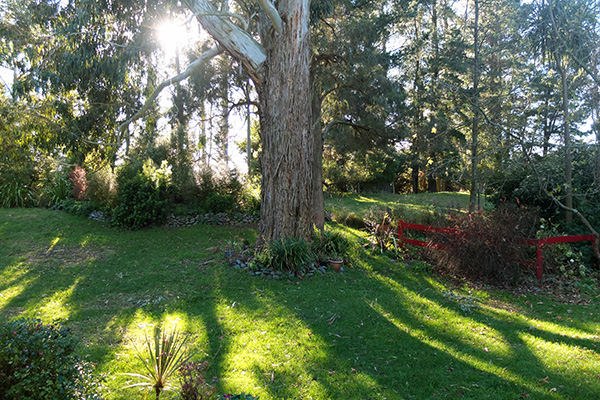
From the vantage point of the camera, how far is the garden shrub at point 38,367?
2.23m

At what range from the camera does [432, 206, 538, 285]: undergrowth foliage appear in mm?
6977

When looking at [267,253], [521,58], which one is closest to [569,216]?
[521,58]

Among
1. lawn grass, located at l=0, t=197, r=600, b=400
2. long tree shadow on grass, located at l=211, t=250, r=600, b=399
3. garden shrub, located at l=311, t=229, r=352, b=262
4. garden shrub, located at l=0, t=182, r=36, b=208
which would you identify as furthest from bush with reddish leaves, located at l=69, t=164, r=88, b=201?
long tree shadow on grass, located at l=211, t=250, r=600, b=399

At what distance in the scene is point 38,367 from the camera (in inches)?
91.3

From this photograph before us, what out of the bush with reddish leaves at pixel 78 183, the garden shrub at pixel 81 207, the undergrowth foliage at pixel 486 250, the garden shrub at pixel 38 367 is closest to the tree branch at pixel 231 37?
the undergrowth foliage at pixel 486 250

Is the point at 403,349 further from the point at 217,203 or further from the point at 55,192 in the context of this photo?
the point at 55,192

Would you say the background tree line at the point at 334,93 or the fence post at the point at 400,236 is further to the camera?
the fence post at the point at 400,236

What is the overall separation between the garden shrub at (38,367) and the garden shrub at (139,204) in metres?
8.24

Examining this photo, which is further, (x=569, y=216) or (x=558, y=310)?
(x=569, y=216)

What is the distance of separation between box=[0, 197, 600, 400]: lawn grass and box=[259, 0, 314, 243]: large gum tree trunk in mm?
1355

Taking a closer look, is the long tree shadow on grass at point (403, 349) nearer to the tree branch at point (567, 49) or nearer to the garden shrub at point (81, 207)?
the tree branch at point (567, 49)

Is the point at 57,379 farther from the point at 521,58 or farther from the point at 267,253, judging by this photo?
the point at 521,58

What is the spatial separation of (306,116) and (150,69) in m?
4.47

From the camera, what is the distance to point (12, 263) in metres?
7.31
